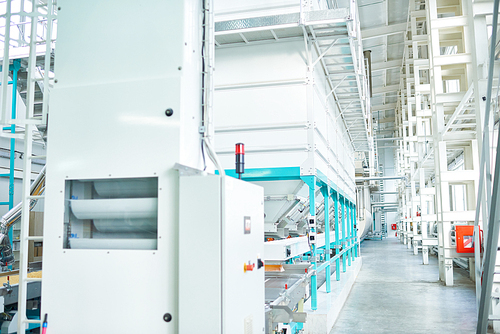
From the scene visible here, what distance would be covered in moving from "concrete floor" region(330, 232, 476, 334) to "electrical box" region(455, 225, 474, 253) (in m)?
1.16

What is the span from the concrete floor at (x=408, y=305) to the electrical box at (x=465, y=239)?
1.16 m

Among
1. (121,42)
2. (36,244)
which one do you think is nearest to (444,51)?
(36,244)

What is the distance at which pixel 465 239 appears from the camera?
888 centimetres

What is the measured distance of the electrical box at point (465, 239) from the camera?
885 cm

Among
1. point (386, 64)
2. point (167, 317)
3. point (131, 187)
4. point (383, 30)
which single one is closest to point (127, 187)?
point (131, 187)

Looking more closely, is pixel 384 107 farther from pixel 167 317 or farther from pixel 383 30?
pixel 167 317

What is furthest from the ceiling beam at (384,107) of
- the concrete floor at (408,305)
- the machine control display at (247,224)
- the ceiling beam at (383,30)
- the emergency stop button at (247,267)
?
the emergency stop button at (247,267)

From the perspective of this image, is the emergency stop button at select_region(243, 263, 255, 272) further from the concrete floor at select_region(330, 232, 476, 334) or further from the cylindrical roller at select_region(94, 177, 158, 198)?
the concrete floor at select_region(330, 232, 476, 334)

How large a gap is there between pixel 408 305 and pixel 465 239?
1829mm

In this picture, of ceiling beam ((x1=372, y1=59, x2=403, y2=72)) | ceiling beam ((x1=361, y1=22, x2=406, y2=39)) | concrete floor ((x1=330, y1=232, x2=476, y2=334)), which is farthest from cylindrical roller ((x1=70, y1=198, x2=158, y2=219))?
ceiling beam ((x1=372, y1=59, x2=403, y2=72))

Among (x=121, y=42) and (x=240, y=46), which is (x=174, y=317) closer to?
(x=121, y=42)

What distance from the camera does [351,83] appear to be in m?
9.91

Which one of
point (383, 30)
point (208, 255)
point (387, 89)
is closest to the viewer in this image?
point (208, 255)

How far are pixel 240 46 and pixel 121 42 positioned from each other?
4683 mm
